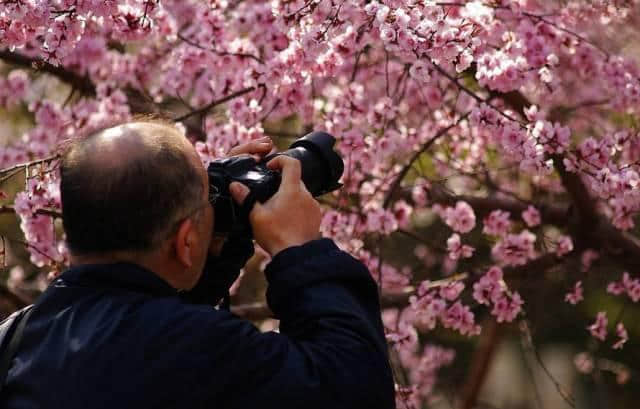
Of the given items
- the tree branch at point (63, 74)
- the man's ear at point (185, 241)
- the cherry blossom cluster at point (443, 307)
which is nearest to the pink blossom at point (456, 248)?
the cherry blossom cluster at point (443, 307)

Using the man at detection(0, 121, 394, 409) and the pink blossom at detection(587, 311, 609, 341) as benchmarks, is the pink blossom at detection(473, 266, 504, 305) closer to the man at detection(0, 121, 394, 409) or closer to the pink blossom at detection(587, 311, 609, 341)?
the pink blossom at detection(587, 311, 609, 341)

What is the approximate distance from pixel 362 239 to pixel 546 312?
1.97 metres

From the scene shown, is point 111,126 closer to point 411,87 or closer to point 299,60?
point 299,60

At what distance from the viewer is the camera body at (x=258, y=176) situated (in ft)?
4.64

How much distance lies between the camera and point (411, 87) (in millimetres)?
4012

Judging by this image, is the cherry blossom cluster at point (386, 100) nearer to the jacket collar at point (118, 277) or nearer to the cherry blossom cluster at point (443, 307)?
the cherry blossom cluster at point (443, 307)

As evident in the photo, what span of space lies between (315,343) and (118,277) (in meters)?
0.30

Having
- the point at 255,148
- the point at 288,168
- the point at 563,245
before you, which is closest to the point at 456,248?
the point at 563,245

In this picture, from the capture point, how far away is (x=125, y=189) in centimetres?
127

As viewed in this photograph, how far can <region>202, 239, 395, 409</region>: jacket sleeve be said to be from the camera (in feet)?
3.99

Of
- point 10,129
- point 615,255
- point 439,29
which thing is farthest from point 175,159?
point 10,129

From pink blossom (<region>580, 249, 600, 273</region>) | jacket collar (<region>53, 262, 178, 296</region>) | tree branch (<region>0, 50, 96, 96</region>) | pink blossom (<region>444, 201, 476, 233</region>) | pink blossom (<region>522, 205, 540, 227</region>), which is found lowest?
pink blossom (<region>580, 249, 600, 273</region>)

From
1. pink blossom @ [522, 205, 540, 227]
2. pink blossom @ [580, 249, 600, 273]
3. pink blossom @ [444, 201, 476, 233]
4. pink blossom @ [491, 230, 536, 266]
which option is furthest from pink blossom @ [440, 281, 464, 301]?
pink blossom @ [580, 249, 600, 273]

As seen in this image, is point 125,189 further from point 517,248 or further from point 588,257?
point 588,257
